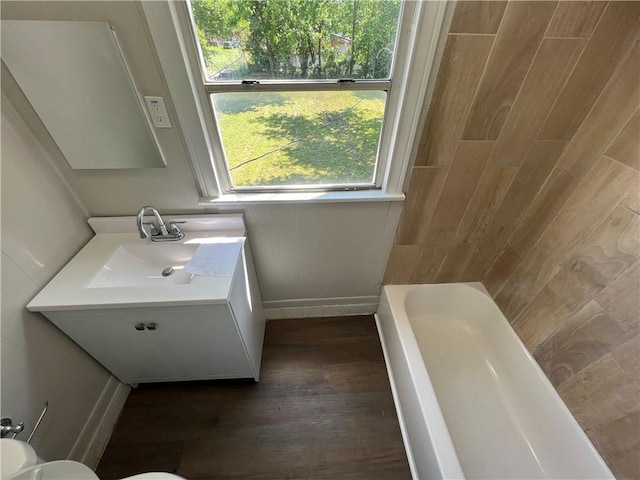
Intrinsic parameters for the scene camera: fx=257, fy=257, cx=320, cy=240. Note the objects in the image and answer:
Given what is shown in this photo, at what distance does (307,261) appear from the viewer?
144 centimetres

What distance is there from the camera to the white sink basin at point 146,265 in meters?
1.07

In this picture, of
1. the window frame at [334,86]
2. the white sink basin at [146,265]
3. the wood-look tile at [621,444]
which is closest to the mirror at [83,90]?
the window frame at [334,86]

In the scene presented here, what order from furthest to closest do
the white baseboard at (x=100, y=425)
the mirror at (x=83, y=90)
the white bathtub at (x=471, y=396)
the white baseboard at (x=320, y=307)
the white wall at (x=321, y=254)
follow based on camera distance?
1. the white baseboard at (x=320, y=307)
2. the white wall at (x=321, y=254)
3. the white baseboard at (x=100, y=425)
4. the white bathtub at (x=471, y=396)
5. the mirror at (x=83, y=90)

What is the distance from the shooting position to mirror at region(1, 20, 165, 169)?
2.62ft

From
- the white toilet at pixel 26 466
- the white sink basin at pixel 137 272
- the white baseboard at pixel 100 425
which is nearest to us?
the white toilet at pixel 26 466

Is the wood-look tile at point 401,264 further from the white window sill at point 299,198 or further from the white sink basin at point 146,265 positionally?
the white sink basin at point 146,265

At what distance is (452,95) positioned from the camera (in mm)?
964

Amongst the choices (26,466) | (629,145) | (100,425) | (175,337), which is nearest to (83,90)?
(175,337)

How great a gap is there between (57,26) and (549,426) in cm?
235

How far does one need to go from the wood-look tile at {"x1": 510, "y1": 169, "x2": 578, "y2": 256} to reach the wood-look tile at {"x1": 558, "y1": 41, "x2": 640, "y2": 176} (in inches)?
1.9

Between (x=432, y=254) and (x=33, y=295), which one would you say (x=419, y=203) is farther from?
(x=33, y=295)

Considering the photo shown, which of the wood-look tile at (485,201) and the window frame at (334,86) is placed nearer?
the window frame at (334,86)

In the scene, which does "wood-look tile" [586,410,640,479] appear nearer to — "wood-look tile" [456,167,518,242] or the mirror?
"wood-look tile" [456,167,518,242]

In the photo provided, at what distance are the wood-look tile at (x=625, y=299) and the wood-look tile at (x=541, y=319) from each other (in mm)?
165
